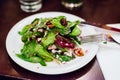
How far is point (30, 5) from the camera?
36.0 inches

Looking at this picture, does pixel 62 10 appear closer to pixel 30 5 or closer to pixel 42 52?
pixel 30 5

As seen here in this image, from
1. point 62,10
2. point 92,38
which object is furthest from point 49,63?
point 62,10

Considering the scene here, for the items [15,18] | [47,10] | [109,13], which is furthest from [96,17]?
[15,18]

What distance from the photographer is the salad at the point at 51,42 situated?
69 centimetres

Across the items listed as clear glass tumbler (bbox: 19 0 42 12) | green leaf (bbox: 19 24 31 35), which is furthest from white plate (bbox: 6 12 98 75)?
clear glass tumbler (bbox: 19 0 42 12)

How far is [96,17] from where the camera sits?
89cm

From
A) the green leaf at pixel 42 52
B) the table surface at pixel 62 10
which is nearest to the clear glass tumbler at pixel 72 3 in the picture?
the table surface at pixel 62 10

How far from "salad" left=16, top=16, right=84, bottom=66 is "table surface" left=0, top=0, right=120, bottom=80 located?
40 mm

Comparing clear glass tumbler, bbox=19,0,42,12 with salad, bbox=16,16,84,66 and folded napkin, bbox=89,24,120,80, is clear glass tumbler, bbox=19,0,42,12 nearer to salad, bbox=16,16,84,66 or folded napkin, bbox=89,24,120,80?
salad, bbox=16,16,84,66

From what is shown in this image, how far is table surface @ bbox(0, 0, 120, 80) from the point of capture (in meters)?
0.68

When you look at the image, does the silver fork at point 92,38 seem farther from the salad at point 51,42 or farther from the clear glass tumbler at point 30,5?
the clear glass tumbler at point 30,5

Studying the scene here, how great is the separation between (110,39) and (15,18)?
337mm

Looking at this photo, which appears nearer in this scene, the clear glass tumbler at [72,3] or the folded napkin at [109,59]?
the folded napkin at [109,59]

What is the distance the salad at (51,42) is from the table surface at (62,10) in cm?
4
